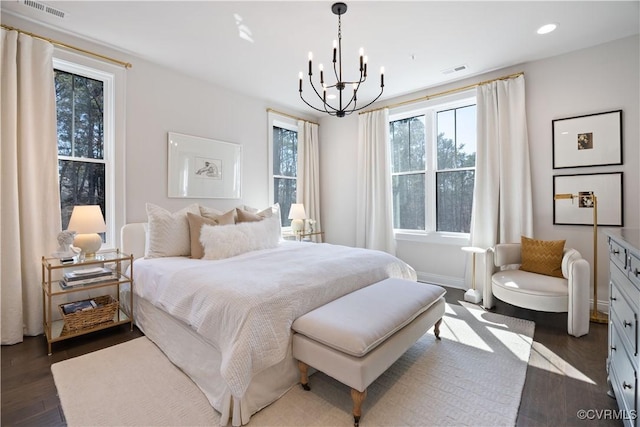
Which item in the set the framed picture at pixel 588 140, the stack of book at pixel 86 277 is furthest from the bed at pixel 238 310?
the framed picture at pixel 588 140

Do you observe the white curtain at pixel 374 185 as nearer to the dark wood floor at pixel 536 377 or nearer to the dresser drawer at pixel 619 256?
the dark wood floor at pixel 536 377

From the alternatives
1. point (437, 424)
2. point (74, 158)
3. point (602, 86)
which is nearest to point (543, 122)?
point (602, 86)

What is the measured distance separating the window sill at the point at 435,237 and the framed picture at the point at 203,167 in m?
2.64

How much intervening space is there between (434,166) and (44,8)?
4.58m

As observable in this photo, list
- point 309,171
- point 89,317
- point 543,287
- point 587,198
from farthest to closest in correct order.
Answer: point 309,171 < point 587,198 < point 543,287 < point 89,317

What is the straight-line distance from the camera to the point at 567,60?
10.5 feet

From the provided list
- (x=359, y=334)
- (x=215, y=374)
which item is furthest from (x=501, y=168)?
(x=215, y=374)

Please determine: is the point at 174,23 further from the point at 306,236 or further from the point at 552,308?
the point at 552,308

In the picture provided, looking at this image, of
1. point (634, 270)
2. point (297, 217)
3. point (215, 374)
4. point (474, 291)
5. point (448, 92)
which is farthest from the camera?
point (297, 217)

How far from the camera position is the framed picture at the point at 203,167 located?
3549mm

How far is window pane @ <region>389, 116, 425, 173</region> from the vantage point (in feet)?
14.6

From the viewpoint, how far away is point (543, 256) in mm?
2996

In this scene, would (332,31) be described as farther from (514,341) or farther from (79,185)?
(514,341)

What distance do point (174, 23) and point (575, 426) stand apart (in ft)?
13.4
